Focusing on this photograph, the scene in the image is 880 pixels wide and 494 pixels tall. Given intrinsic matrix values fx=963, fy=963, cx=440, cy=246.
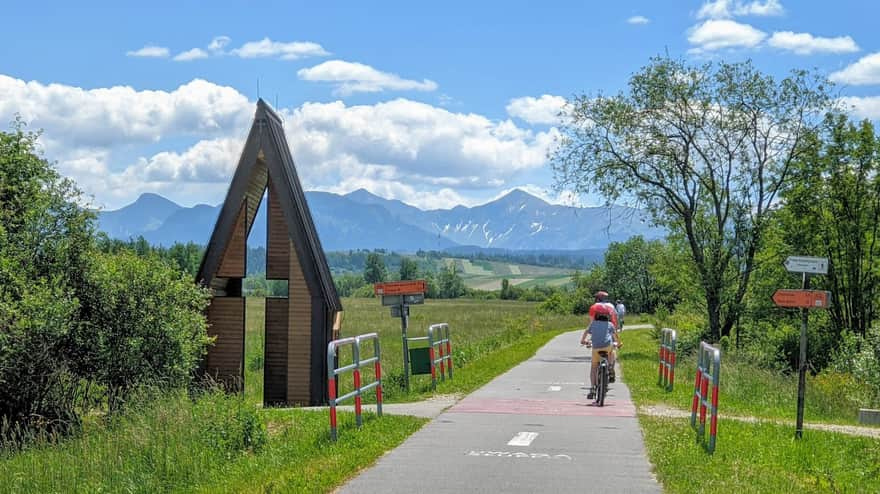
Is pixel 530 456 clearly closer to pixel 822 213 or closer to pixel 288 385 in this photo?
pixel 288 385

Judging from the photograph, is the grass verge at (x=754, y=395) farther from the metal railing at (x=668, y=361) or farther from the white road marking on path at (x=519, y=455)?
the white road marking on path at (x=519, y=455)

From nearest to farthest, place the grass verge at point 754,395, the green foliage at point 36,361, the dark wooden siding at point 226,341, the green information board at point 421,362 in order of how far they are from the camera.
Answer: the green foliage at point 36,361 < the grass verge at point 754,395 < the green information board at point 421,362 < the dark wooden siding at point 226,341

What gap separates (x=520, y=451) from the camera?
11.4m

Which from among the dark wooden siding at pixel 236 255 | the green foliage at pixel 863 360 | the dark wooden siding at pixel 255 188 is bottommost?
the green foliage at pixel 863 360

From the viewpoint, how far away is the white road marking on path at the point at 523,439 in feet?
39.4

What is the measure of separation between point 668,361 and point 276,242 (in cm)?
930

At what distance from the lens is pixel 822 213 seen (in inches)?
1635

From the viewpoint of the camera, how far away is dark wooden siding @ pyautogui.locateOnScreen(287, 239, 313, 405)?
2145cm

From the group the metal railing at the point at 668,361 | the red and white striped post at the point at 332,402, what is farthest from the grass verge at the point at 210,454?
the metal railing at the point at 668,361

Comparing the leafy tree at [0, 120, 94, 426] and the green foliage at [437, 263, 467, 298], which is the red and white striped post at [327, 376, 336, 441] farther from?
the green foliage at [437, 263, 467, 298]

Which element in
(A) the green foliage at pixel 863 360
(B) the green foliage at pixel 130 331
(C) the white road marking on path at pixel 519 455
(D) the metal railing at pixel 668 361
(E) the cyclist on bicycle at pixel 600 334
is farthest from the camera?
(A) the green foliage at pixel 863 360

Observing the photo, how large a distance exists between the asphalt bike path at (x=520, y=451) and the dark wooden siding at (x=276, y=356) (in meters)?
4.99

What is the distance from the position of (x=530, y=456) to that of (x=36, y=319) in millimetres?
10340

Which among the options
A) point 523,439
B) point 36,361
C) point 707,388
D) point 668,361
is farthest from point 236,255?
point 707,388
